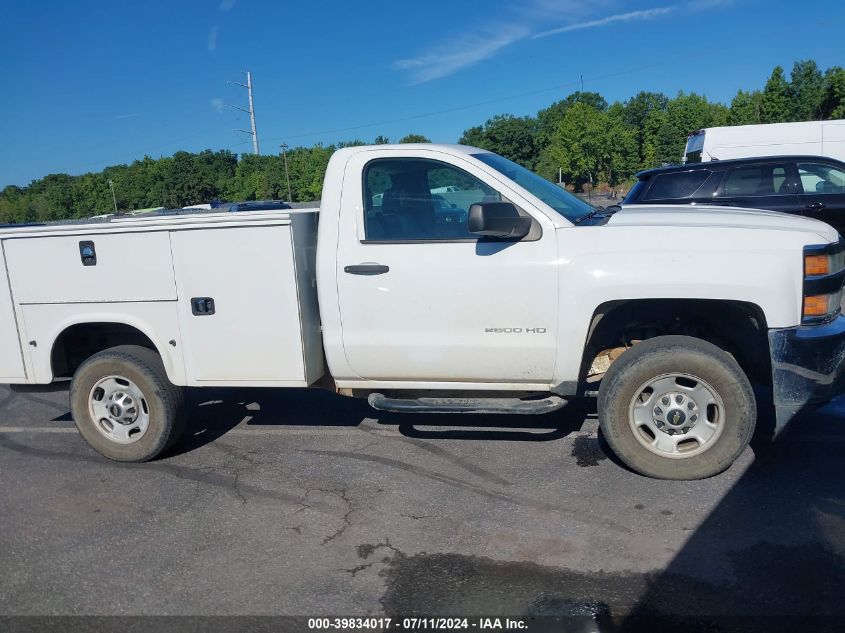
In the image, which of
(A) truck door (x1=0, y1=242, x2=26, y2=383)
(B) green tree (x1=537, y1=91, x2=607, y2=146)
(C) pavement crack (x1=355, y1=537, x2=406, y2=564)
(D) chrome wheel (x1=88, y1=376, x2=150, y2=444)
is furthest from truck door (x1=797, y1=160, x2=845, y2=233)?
(B) green tree (x1=537, y1=91, x2=607, y2=146)

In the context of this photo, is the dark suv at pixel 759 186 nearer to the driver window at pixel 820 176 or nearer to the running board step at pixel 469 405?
the driver window at pixel 820 176

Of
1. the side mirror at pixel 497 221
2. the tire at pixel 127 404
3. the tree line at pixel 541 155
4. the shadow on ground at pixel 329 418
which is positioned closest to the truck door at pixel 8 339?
the tire at pixel 127 404

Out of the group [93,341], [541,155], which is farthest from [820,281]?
[541,155]

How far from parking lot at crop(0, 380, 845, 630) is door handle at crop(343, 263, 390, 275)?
4.49 feet

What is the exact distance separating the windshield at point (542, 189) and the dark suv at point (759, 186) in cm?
477

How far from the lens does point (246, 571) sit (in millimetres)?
3547

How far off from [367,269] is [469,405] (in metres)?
1.09

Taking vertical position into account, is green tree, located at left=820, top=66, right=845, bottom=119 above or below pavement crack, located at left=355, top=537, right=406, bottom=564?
above

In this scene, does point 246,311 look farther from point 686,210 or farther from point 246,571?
point 686,210

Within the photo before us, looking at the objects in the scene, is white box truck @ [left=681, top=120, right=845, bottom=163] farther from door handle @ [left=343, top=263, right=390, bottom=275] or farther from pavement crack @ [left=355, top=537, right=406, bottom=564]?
pavement crack @ [left=355, top=537, right=406, bottom=564]

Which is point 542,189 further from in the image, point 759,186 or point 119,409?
point 759,186

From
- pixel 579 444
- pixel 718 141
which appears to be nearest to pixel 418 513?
pixel 579 444

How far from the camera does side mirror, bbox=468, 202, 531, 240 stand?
3994 mm

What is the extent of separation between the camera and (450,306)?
170 inches
